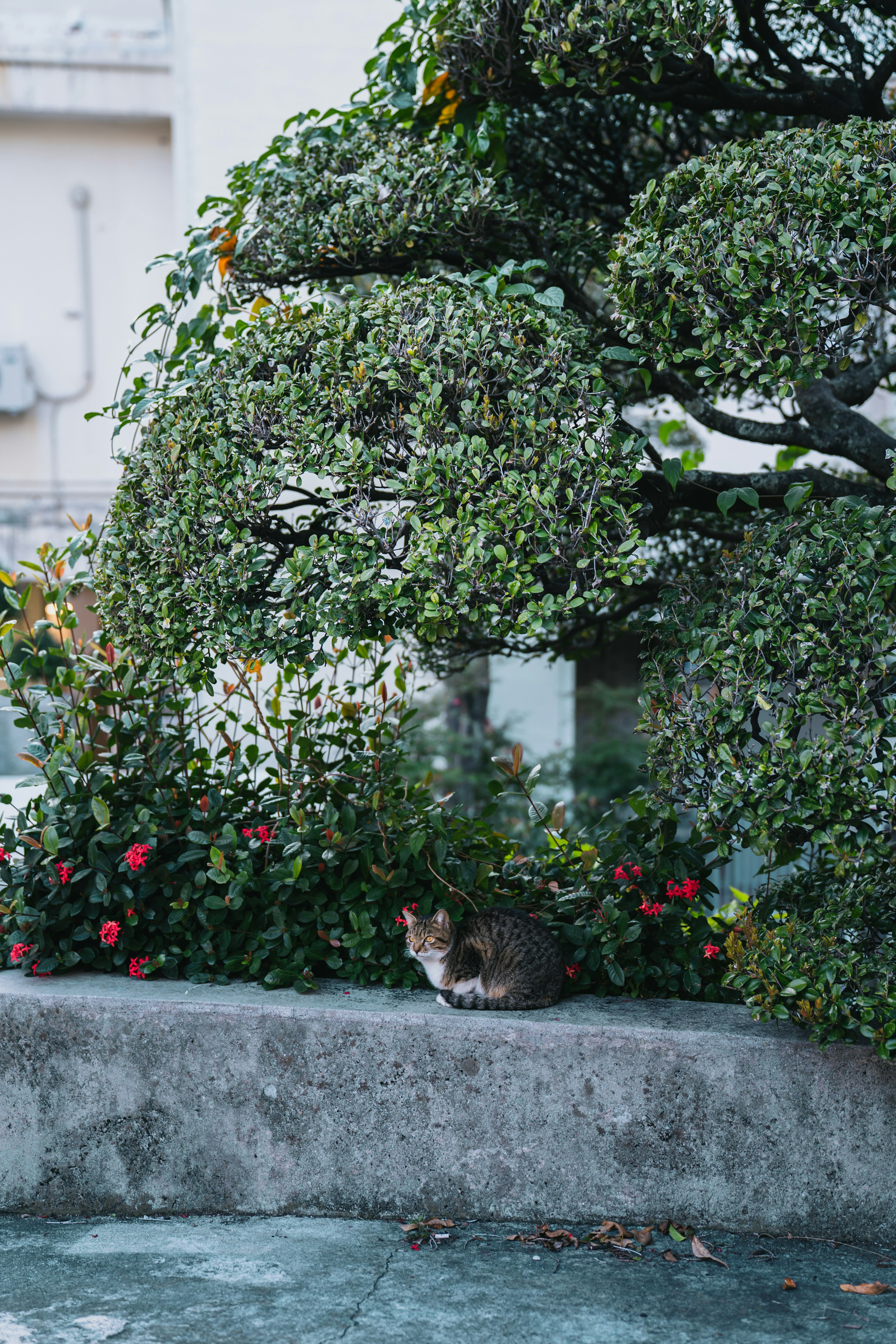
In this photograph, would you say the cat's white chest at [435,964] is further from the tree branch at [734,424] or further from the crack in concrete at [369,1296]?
the tree branch at [734,424]

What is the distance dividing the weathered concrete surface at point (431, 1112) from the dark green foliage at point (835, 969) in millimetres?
146

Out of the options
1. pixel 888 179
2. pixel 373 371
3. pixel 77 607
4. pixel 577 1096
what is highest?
pixel 888 179

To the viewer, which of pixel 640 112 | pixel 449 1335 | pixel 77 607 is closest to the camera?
pixel 449 1335

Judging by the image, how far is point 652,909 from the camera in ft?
9.90

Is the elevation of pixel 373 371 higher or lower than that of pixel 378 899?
Result: higher

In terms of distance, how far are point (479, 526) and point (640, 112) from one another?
2.26m

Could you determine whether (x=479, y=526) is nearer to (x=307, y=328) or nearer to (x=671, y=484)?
(x=671, y=484)

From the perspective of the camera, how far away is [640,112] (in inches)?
149

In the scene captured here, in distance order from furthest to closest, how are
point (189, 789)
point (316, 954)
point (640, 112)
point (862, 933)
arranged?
point (640, 112) < point (189, 789) < point (316, 954) < point (862, 933)

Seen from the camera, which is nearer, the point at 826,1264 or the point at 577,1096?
the point at 826,1264

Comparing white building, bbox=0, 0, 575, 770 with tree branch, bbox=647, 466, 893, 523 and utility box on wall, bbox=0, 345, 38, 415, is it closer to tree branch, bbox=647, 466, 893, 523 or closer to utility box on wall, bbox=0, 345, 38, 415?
utility box on wall, bbox=0, 345, 38, 415

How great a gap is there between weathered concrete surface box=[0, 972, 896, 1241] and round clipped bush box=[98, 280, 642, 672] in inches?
41.3

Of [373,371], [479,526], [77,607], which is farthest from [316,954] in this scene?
[77,607]

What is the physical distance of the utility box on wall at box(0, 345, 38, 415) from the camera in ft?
33.3
